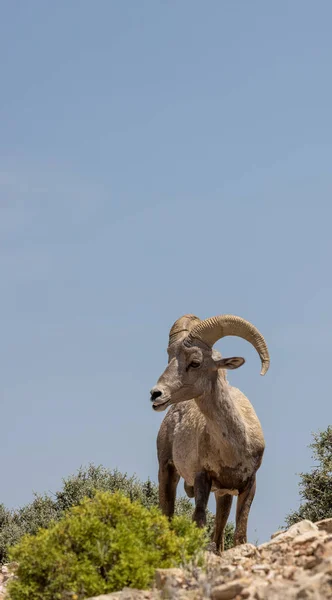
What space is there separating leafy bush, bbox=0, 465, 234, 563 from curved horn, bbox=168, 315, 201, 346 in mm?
13310

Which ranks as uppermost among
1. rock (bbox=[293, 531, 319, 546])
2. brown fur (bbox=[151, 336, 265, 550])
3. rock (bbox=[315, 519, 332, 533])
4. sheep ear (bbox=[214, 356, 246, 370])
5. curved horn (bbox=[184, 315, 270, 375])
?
curved horn (bbox=[184, 315, 270, 375])

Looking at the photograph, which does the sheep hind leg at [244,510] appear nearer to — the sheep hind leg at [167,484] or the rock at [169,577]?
the sheep hind leg at [167,484]

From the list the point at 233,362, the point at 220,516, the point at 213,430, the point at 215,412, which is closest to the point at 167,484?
the point at 220,516

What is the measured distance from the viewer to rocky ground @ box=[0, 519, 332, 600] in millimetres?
8672

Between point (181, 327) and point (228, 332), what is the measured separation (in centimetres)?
74

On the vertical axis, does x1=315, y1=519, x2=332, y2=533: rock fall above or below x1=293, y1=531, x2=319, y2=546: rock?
above

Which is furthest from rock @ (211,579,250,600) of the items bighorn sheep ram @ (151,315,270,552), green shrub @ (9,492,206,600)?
bighorn sheep ram @ (151,315,270,552)

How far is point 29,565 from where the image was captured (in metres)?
11.3

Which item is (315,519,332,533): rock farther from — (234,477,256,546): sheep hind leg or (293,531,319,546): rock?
(234,477,256,546): sheep hind leg

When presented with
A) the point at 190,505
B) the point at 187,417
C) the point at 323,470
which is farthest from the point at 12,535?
the point at 187,417

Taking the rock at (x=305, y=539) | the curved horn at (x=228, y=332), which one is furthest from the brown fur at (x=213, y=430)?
the rock at (x=305, y=539)

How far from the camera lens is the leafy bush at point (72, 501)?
29906 millimetres

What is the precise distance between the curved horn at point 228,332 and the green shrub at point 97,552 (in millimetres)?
4818

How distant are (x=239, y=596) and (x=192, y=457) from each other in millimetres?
8026
